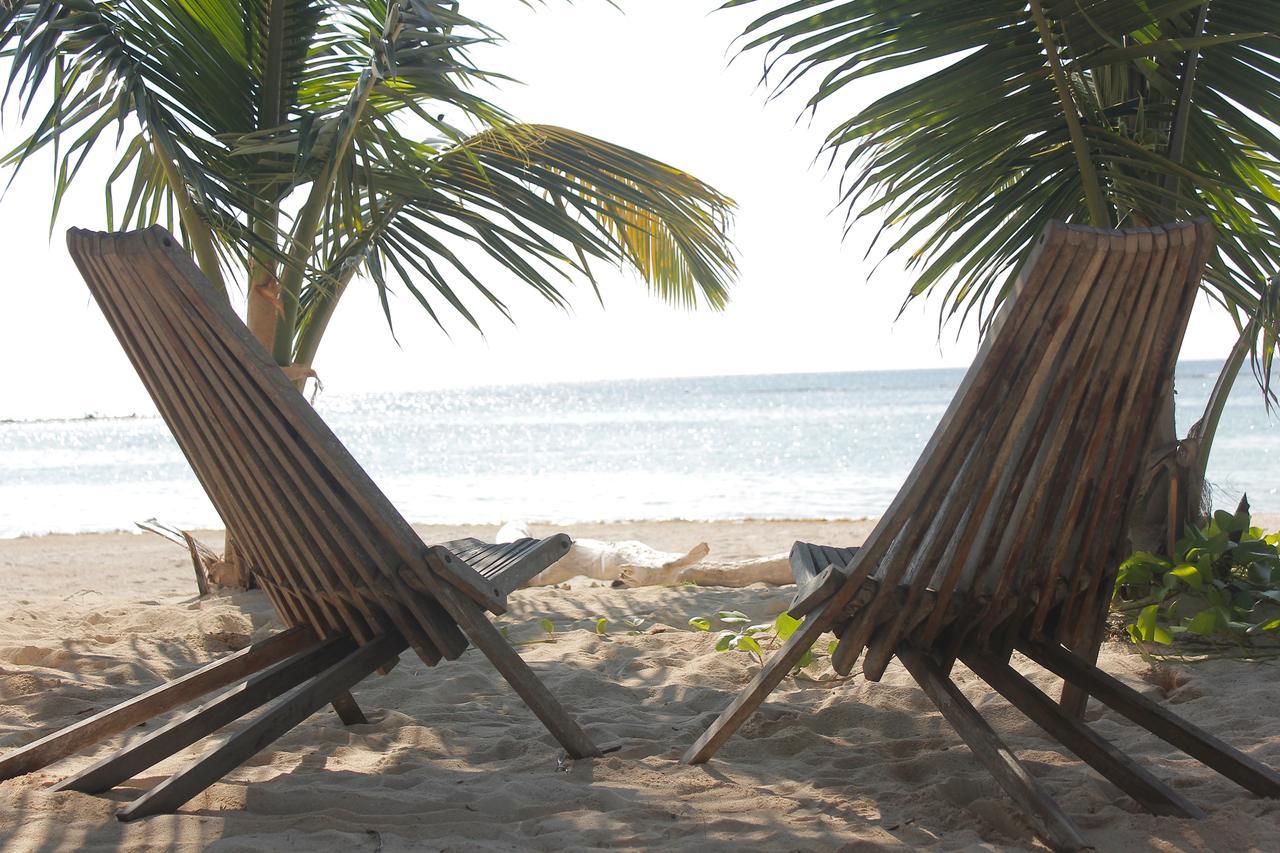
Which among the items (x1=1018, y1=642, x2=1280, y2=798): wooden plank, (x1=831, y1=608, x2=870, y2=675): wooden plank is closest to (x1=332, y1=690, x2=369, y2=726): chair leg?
(x1=831, y1=608, x2=870, y2=675): wooden plank

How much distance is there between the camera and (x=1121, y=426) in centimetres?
167

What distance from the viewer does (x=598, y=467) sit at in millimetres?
16469

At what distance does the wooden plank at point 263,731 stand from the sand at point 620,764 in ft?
0.13

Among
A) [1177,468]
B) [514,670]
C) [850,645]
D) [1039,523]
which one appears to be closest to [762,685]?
[850,645]

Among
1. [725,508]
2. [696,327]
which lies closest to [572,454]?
[725,508]

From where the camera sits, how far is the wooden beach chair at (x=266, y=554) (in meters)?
1.66

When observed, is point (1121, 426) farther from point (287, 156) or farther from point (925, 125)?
point (287, 156)

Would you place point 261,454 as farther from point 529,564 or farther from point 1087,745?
point 1087,745

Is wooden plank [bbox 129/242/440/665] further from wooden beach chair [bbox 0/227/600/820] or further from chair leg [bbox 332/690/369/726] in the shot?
chair leg [bbox 332/690/369/726]

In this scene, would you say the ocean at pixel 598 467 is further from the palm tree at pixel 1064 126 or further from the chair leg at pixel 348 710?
the chair leg at pixel 348 710

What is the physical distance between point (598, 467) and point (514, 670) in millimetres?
14566

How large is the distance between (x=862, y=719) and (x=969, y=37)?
175cm

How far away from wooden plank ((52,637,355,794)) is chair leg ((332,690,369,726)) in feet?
1.07

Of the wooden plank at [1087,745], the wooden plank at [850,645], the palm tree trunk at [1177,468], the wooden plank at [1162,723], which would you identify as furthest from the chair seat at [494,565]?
the palm tree trunk at [1177,468]
